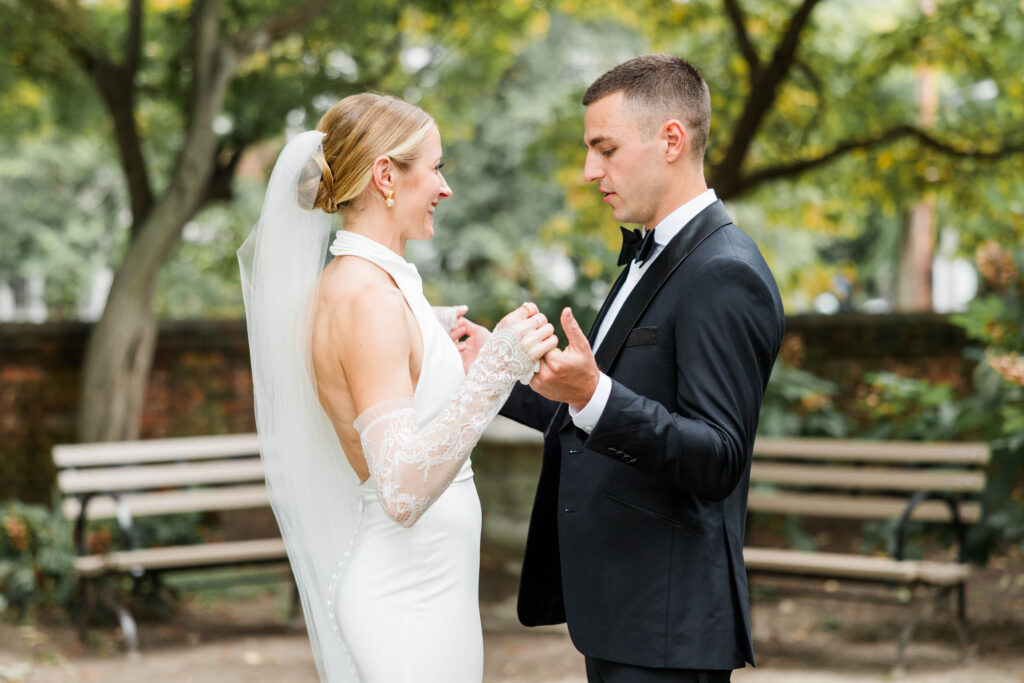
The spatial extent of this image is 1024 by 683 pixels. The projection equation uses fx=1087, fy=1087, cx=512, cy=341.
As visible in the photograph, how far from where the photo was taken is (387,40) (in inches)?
363

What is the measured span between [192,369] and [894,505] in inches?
215

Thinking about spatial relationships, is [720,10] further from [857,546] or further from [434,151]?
[434,151]

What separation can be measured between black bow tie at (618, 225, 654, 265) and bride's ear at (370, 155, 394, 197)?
567 mm

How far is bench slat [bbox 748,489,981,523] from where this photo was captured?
6.10 meters

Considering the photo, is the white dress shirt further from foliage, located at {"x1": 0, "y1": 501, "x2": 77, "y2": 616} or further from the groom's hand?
foliage, located at {"x1": 0, "y1": 501, "x2": 77, "y2": 616}

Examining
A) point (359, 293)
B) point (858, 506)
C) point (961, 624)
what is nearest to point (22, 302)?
point (858, 506)

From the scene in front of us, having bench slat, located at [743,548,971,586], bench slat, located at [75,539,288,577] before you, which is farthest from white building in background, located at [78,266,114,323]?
bench slat, located at [743,548,971,586]

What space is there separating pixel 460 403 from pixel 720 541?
633mm

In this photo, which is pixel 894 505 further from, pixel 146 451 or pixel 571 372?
pixel 571 372

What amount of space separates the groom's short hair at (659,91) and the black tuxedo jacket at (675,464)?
220 mm

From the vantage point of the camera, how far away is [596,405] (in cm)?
211

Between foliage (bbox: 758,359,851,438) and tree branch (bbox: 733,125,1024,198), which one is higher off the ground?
tree branch (bbox: 733,125,1024,198)

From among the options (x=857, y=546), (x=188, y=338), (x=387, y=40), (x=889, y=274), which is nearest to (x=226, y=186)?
(x=188, y=338)

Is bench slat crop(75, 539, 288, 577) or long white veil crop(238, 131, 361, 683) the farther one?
bench slat crop(75, 539, 288, 577)
